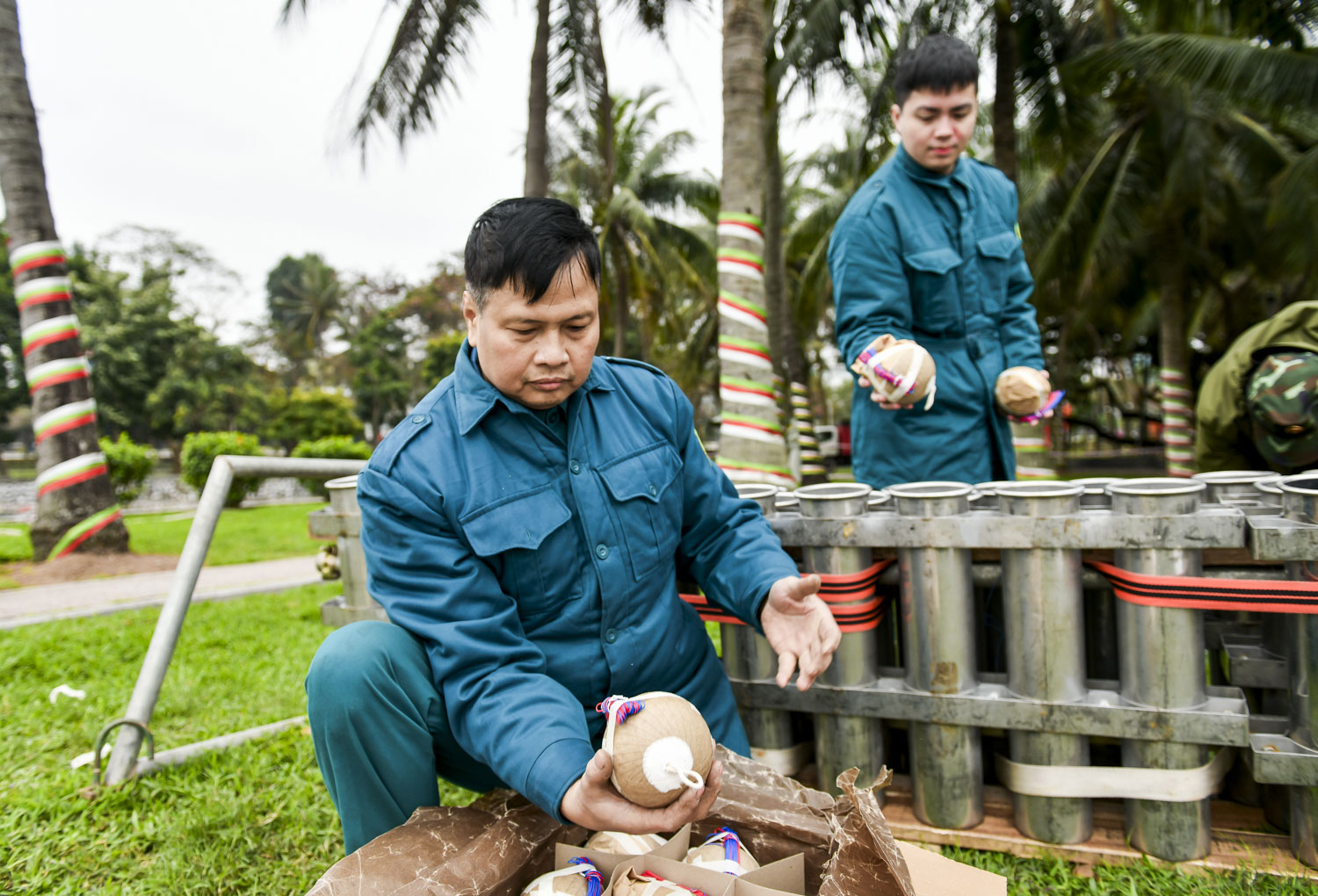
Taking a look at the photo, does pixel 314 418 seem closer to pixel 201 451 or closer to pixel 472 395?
pixel 201 451

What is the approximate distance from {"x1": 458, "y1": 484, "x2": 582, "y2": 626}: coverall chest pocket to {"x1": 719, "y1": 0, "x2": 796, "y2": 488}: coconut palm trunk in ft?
11.5

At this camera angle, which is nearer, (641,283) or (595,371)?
(595,371)

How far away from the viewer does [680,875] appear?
4.43 ft

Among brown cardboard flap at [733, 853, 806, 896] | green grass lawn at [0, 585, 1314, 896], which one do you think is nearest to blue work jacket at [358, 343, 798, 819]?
brown cardboard flap at [733, 853, 806, 896]

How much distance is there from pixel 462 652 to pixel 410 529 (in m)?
0.27

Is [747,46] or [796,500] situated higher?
[747,46]

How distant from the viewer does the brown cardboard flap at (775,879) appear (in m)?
1.31

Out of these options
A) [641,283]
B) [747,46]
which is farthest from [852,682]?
[641,283]

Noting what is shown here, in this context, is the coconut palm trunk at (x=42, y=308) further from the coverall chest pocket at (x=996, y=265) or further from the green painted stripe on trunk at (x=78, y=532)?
the coverall chest pocket at (x=996, y=265)

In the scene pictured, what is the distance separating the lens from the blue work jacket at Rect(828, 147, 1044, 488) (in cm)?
260

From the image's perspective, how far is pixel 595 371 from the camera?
1.89 m

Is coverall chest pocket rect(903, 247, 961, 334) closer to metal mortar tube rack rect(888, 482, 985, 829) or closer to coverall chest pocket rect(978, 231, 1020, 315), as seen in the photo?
coverall chest pocket rect(978, 231, 1020, 315)

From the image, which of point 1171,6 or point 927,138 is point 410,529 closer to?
point 927,138

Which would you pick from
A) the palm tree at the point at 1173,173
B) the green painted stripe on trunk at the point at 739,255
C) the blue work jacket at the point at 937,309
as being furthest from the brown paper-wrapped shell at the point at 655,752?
the palm tree at the point at 1173,173
